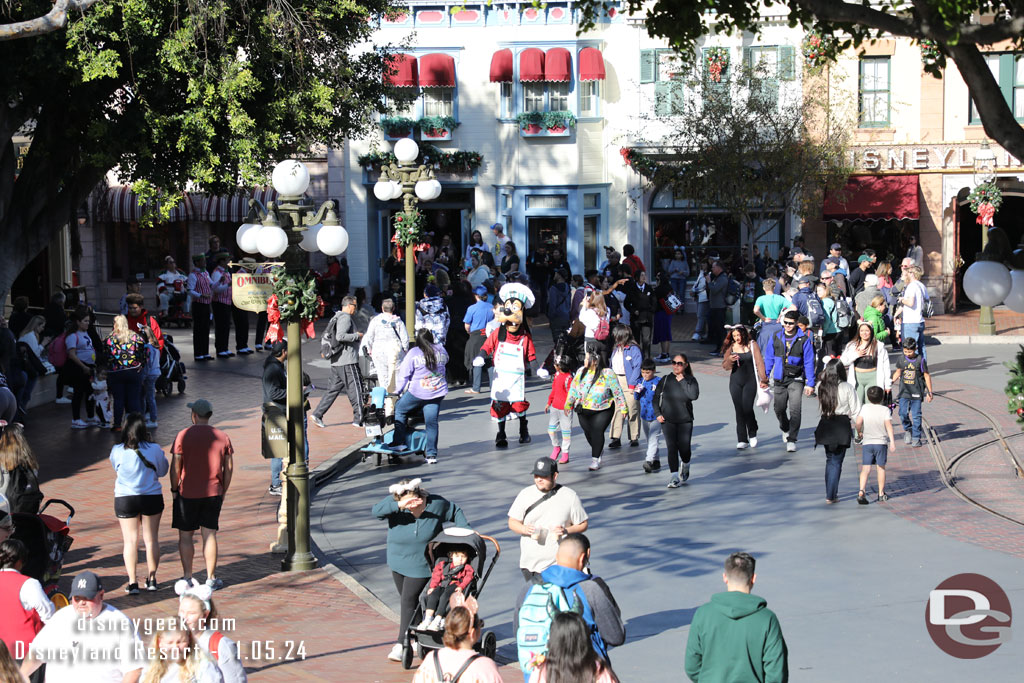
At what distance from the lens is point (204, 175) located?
61.7 ft

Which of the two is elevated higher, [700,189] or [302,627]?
[700,189]

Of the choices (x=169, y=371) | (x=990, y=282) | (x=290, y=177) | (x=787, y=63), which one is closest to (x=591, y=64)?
(x=787, y=63)

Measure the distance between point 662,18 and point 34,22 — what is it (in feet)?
19.1

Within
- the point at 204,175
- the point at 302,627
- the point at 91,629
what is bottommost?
the point at 302,627

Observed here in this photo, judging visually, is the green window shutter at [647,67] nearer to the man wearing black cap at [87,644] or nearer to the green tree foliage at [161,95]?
the green tree foliage at [161,95]

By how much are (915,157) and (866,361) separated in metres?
16.8

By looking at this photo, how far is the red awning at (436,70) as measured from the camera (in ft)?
106

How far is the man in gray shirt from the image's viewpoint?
56.9 feet

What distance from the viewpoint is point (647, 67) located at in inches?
1276

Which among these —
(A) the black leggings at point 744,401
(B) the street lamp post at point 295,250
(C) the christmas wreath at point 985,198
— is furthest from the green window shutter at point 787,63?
(B) the street lamp post at point 295,250

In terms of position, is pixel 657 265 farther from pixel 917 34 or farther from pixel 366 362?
pixel 917 34

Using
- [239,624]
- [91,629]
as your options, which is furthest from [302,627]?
[91,629]

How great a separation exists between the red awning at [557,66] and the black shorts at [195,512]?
913 inches

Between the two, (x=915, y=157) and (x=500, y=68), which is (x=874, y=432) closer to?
(x=915, y=157)
